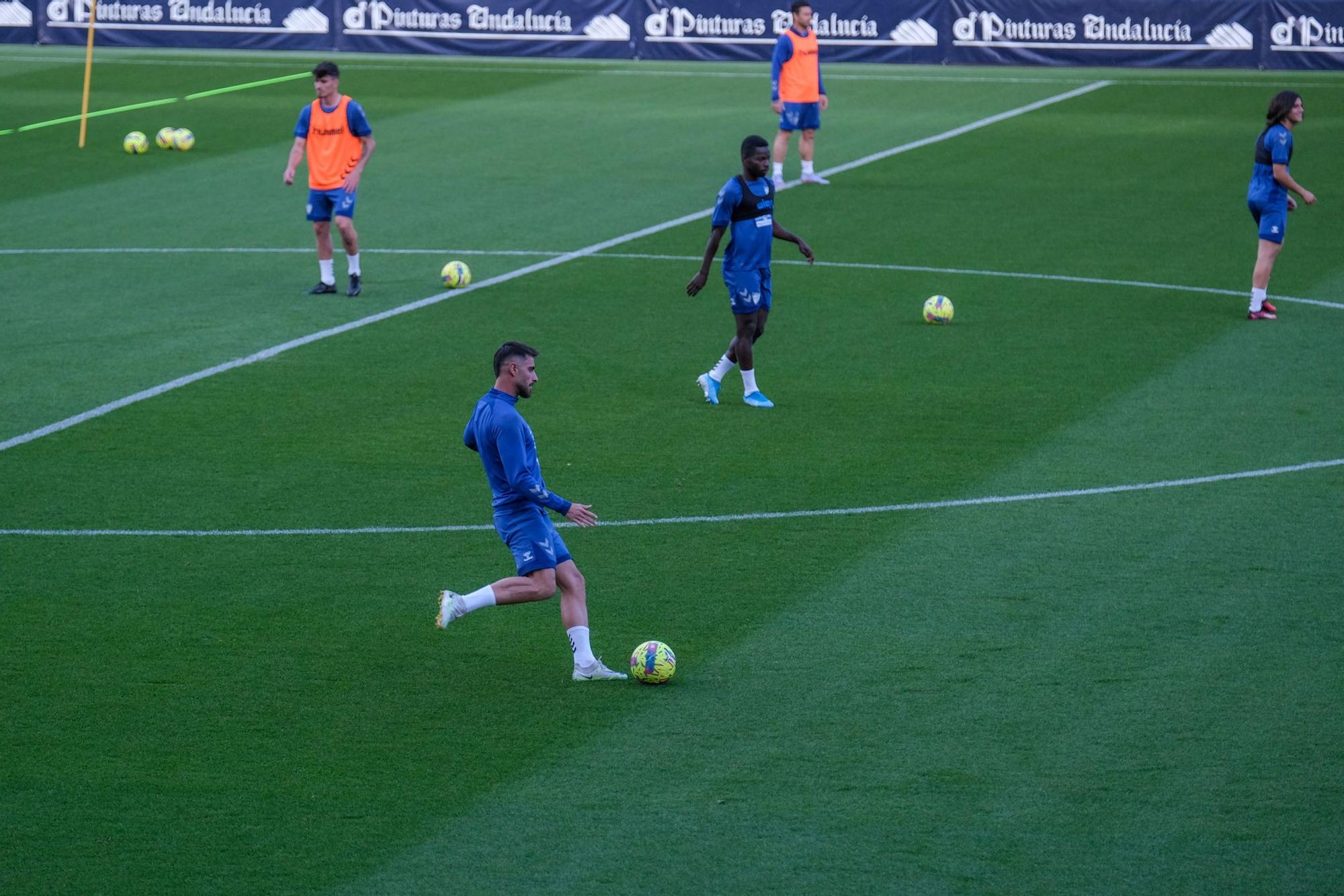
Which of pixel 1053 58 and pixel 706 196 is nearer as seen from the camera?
pixel 706 196

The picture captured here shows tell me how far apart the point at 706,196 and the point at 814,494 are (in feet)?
43.8

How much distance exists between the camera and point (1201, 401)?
50.9 feet

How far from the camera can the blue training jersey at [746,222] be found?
15289 mm

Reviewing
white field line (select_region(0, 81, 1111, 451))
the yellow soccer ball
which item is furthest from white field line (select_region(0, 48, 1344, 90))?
the yellow soccer ball

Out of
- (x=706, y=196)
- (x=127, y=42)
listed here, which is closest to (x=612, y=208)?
(x=706, y=196)

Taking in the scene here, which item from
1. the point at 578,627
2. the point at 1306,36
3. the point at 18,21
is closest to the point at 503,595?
the point at 578,627

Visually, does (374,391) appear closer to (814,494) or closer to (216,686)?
(814,494)

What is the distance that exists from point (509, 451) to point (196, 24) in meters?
37.1

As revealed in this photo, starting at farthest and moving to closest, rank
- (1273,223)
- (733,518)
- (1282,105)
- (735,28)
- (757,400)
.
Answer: (735,28) → (1273,223) → (1282,105) → (757,400) → (733,518)

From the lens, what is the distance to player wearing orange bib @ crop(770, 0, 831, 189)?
27047 millimetres

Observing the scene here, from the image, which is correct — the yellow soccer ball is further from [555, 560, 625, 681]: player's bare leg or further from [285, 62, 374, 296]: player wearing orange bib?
[555, 560, 625, 681]: player's bare leg

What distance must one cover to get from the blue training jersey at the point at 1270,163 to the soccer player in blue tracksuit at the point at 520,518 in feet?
34.5

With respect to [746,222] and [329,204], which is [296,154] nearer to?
[329,204]

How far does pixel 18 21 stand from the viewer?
1762 inches
